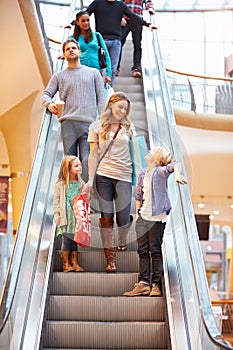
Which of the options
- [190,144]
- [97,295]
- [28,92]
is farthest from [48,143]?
[190,144]

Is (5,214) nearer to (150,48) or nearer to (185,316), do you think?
(150,48)

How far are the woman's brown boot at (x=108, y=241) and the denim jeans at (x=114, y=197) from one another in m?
0.06

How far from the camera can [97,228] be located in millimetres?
6074

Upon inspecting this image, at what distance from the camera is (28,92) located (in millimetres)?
12469

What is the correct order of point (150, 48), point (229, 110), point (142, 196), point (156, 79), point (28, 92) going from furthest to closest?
point (229, 110)
point (28, 92)
point (150, 48)
point (156, 79)
point (142, 196)

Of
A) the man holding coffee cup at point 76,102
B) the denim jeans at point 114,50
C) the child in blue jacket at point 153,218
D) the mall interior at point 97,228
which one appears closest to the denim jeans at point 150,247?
the child in blue jacket at point 153,218

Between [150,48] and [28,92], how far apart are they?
2.71m

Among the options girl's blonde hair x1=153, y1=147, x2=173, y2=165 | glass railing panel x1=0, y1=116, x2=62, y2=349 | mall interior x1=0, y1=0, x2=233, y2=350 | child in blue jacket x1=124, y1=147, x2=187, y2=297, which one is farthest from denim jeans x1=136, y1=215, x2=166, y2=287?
glass railing panel x1=0, y1=116, x2=62, y2=349

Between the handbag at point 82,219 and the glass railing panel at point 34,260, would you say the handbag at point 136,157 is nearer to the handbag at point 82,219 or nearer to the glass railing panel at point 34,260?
the handbag at point 82,219

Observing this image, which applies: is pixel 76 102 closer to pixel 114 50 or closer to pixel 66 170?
pixel 66 170

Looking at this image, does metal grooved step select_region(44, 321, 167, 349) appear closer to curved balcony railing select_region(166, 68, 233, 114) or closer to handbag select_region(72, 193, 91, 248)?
handbag select_region(72, 193, 91, 248)

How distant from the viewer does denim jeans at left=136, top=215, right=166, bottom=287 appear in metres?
5.75

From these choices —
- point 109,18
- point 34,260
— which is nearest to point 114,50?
point 109,18

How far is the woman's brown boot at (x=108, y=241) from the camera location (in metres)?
5.98
